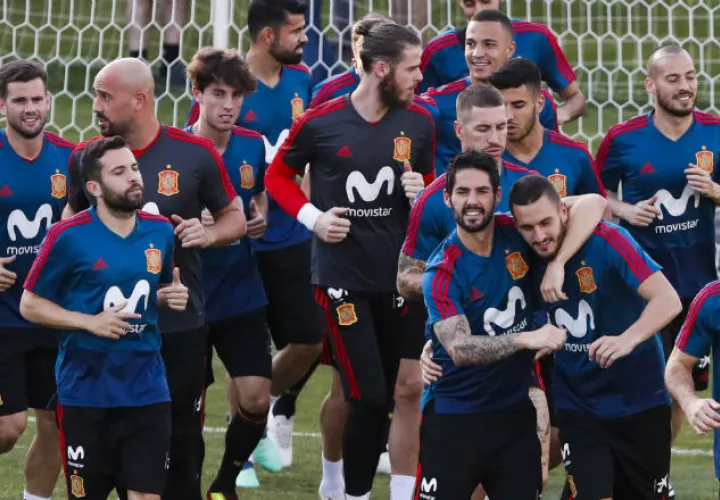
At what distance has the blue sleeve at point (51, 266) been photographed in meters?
6.66

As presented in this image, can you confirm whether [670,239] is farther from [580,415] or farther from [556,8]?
[556,8]

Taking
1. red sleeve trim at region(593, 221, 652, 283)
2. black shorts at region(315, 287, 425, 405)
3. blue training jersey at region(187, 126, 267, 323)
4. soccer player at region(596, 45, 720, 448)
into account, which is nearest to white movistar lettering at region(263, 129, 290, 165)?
blue training jersey at region(187, 126, 267, 323)

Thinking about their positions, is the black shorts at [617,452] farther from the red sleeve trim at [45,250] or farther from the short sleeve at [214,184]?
the red sleeve trim at [45,250]

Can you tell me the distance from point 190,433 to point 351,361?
2.71 feet

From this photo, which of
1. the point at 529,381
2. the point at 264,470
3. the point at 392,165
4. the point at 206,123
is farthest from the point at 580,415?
the point at 264,470

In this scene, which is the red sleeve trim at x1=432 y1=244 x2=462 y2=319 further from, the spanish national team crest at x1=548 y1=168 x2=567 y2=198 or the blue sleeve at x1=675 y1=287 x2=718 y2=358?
the spanish national team crest at x1=548 y1=168 x2=567 y2=198

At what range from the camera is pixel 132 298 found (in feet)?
22.0

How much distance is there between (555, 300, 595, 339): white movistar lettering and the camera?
666cm

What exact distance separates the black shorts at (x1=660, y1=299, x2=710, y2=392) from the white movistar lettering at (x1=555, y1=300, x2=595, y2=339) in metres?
1.69

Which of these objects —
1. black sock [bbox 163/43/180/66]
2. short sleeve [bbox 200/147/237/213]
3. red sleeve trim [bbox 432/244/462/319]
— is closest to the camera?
red sleeve trim [bbox 432/244/462/319]

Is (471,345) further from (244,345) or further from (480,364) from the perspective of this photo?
(244,345)

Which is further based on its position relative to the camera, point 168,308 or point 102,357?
point 168,308

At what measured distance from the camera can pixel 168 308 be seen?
726 cm

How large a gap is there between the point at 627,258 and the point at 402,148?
1673 mm
